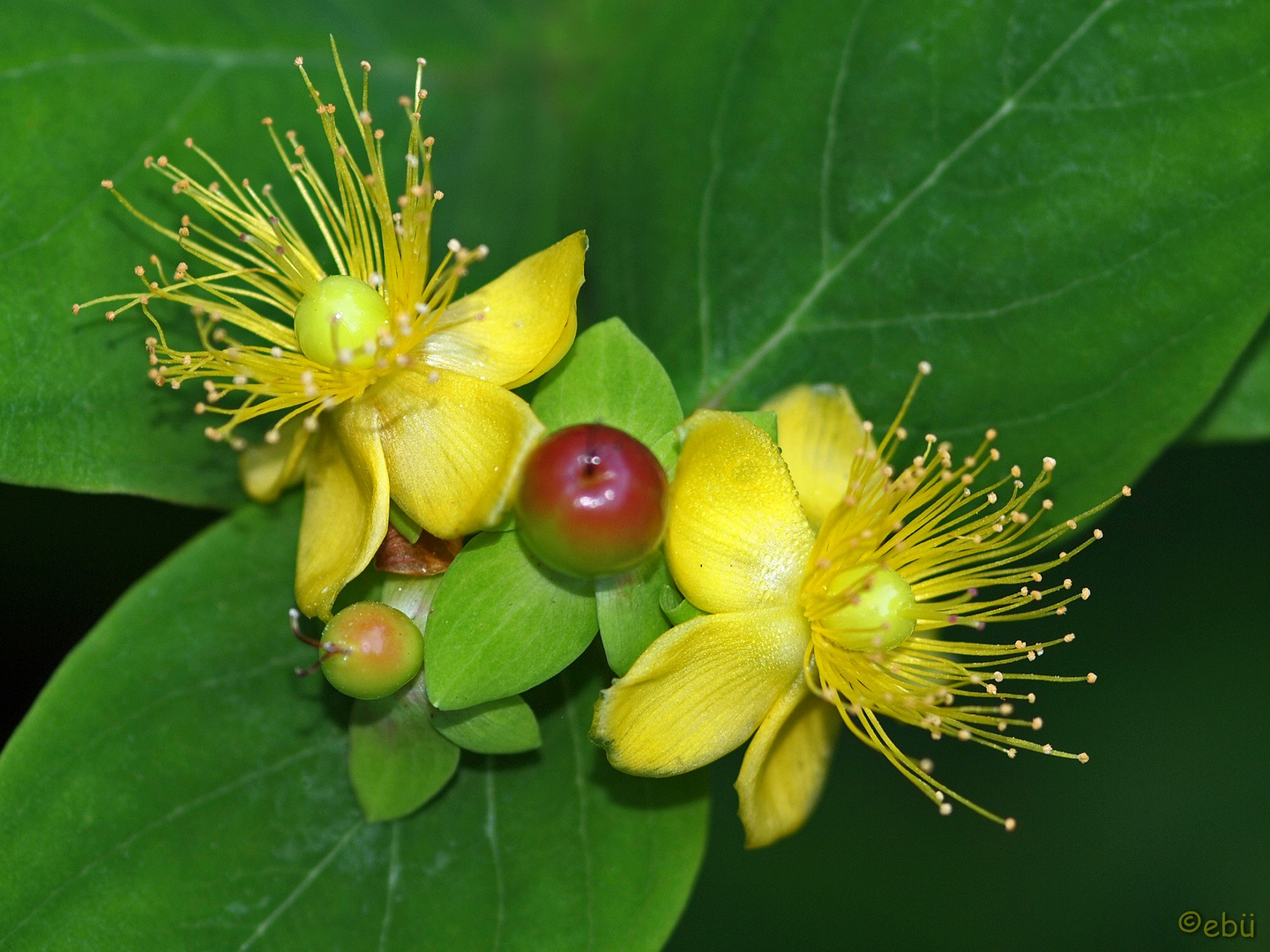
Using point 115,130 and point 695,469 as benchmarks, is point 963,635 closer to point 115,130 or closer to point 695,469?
point 695,469

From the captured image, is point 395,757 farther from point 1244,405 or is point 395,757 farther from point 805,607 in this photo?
point 1244,405

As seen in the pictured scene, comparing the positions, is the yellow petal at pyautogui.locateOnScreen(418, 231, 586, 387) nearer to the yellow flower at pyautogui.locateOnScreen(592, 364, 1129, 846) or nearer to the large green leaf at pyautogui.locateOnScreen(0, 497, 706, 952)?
the yellow flower at pyautogui.locateOnScreen(592, 364, 1129, 846)

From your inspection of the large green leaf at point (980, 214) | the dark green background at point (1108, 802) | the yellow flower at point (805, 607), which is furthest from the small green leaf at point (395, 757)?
the dark green background at point (1108, 802)

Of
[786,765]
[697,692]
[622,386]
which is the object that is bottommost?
[786,765]

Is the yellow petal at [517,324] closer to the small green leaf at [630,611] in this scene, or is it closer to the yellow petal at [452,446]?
the yellow petal at [452,446]

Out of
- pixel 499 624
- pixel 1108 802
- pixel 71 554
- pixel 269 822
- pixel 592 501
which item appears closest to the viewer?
pixel 592 501

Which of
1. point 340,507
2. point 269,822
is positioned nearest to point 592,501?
point 340,507

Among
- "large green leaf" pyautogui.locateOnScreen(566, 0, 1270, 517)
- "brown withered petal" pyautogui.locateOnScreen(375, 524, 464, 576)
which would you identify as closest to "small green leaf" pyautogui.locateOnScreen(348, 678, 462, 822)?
"brown withered petal" pyautogui.locateOnScreen(375, 524, 464, 576)
